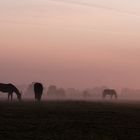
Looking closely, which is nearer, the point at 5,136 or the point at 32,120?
the point at 5,136

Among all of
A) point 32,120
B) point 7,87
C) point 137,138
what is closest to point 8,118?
point 32,120

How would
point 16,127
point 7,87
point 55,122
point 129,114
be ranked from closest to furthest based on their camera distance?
point 16,127, point 55,122, point 129,114, point 7,87

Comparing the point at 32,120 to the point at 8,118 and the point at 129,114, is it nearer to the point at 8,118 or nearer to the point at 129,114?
the point at 8,118

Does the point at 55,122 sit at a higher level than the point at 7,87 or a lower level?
lower

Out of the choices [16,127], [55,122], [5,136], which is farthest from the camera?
[55,122]

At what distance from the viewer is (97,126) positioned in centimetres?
2934

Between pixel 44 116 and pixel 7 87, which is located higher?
pixel 7 87

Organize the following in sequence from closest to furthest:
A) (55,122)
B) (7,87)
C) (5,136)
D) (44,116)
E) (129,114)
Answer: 1. (5,136)
2. (55,122)
3. (44,116)
4. (129,114)
5. (7,87)

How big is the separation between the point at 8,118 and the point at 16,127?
328cm

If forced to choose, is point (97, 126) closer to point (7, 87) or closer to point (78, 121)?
point (78, 121)

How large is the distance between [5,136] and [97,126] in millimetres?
6399

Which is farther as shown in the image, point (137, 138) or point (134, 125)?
point (134, 125)

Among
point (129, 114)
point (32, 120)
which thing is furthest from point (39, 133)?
point (129, 114)

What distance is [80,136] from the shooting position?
26438 mm
